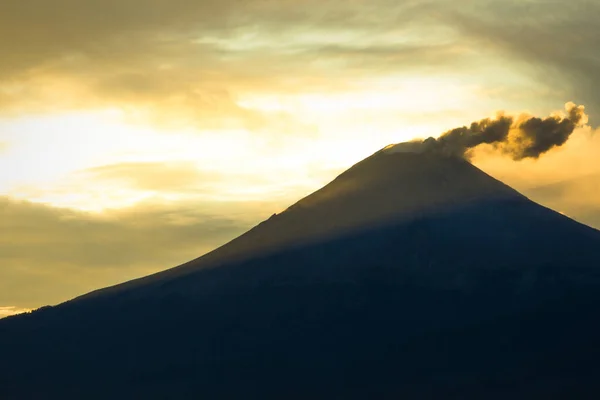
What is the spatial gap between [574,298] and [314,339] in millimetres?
45289

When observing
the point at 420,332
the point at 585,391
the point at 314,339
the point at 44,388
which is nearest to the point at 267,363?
the point at 314,339

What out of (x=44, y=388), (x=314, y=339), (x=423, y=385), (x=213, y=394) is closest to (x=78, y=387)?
(x=44, y=388)

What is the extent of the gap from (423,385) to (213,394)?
110 ft

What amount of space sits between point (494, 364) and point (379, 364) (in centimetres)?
1899

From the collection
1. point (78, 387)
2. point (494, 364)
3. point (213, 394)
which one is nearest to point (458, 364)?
point (494, 364)

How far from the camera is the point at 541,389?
589ft

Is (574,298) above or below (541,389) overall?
above

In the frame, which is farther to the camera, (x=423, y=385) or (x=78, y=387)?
(x=78, y=387)

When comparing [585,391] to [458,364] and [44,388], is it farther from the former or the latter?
[44,388]

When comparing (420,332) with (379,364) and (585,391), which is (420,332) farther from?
(585,391)

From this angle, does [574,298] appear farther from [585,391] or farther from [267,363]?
[267,363]

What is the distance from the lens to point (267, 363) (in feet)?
636

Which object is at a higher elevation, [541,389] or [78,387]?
[78,387]

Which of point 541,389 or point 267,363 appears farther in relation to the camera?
point 267,363
